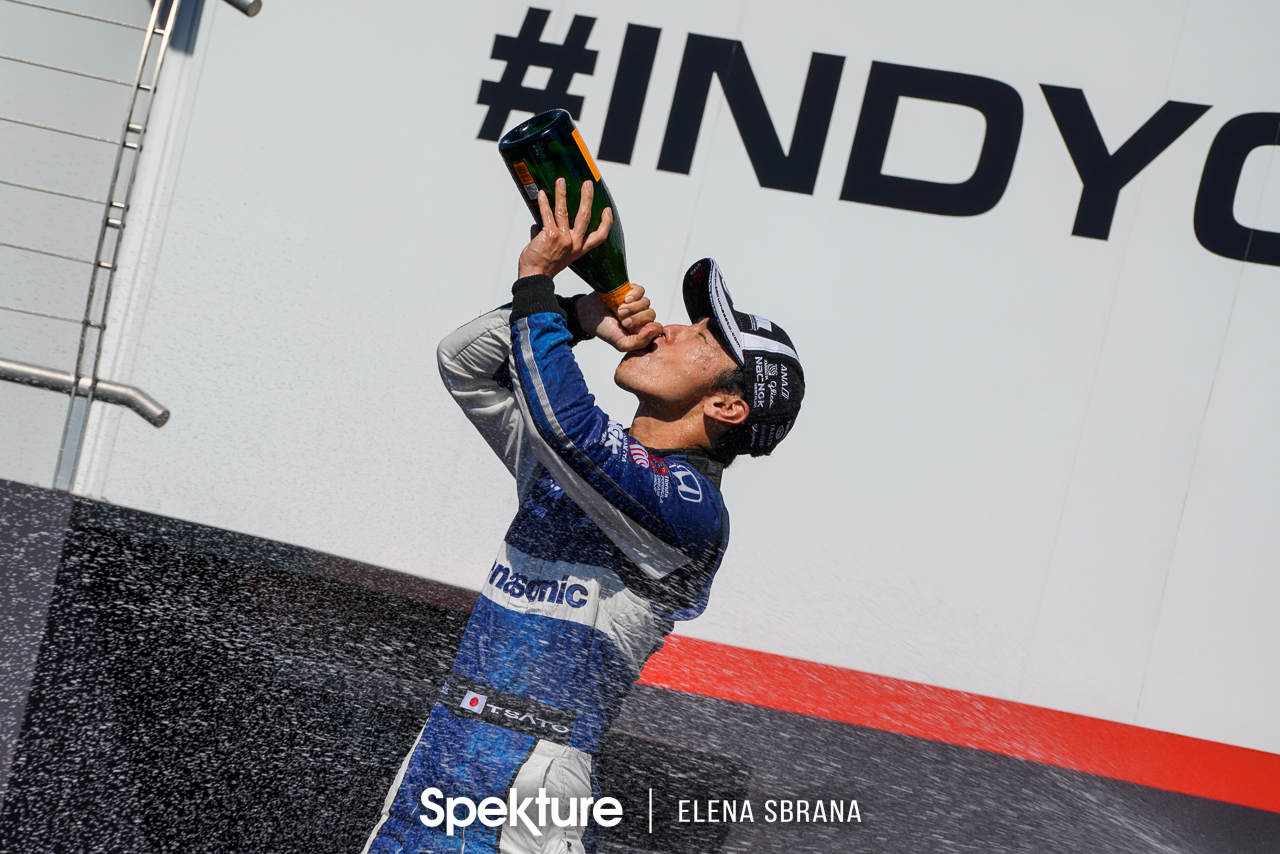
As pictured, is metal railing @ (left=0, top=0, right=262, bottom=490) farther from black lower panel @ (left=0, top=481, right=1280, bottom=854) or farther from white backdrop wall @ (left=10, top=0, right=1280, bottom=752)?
black lower panel @ (left=0, top=481, right=1280, bottom=854)

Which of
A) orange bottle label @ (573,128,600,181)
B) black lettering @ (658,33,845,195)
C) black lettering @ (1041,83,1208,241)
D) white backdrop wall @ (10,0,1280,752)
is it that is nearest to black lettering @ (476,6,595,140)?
white backdrop wall @ (10,0,1280,752)

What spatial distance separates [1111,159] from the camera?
2.47m

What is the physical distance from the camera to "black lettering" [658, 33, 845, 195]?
2508 mm

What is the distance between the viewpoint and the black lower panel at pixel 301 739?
7.82ft

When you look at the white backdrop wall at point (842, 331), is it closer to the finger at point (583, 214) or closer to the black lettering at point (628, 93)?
the black lettering at point (628, 93)

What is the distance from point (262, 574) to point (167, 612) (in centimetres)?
57

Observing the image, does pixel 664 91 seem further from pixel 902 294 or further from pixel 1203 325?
pixel 1203 325

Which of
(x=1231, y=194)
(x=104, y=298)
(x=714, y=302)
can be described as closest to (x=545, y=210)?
(x=714, y=302)

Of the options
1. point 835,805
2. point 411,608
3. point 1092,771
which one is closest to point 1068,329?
point 1092,771

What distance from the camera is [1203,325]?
2410 millimetres

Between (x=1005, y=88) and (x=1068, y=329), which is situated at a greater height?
(x=1005, y=88)

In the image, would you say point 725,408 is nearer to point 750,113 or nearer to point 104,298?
point 750,113

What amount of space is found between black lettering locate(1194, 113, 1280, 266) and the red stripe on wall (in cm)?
136

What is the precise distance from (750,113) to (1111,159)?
105 centimetres
